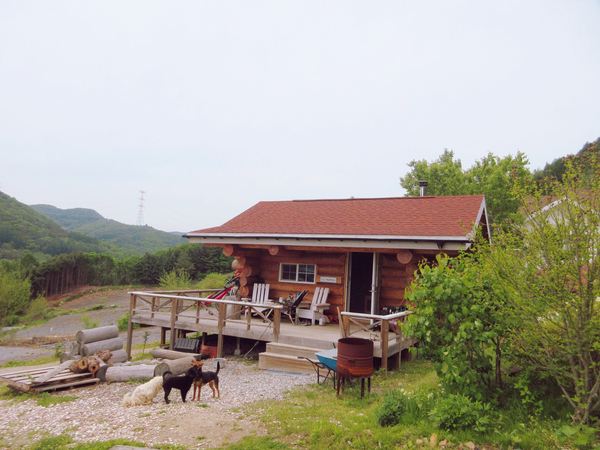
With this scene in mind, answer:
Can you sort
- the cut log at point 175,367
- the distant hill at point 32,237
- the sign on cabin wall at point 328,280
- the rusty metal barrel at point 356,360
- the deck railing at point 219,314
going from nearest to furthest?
the rusty metal barrel at point 356,360, the cut log at point 175,367, the deck railing at point 219,314, the sign on cabin wall at point 328,280, the distant hill at point 32,237

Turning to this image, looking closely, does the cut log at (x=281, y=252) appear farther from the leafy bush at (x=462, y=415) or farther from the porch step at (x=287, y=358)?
the leafy bush at (x=462, y=415)

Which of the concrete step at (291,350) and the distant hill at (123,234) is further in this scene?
the distant hill at (123,234)

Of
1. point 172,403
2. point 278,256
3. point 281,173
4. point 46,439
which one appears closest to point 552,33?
point 278,256

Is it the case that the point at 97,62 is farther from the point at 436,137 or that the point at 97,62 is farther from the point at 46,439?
the point at 436,137

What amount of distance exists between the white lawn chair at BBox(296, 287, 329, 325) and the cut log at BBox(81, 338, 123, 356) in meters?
5.08

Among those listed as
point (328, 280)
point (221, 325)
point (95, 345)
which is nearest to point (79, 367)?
point (95, 345)

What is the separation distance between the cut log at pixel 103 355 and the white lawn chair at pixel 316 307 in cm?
500

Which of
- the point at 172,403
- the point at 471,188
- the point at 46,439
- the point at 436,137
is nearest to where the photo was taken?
the point at 46,439

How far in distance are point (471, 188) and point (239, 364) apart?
25.0m

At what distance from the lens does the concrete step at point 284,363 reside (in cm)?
799

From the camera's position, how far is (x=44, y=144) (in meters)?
40.6

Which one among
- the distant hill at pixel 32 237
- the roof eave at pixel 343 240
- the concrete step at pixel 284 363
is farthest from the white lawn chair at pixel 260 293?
the distant hill at pixel 32 237

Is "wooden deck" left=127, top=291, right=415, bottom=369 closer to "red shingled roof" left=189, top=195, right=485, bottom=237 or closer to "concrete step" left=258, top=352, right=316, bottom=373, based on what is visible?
"concrete step" left=258, top=352, right=316, bottom=373

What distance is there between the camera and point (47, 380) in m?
7.67
